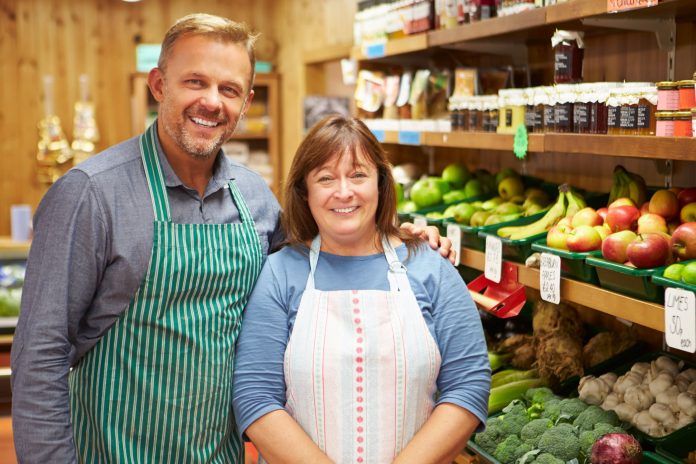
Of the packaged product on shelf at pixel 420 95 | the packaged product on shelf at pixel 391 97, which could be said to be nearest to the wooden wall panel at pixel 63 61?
the packaged product on shelf at pixel 391 97

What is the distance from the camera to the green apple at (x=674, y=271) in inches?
79.0

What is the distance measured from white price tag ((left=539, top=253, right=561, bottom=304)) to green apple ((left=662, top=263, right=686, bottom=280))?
0.40 m

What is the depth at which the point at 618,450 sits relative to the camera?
2.28 metres

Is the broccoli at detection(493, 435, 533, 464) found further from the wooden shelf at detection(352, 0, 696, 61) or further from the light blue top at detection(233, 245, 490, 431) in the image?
the wooden shelf at detection(352, 0, 696, 61)

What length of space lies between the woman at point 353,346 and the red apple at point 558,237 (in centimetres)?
48

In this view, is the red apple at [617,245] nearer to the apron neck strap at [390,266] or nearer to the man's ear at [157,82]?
the apron neck strap at [390,266]

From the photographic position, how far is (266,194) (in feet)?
7.59

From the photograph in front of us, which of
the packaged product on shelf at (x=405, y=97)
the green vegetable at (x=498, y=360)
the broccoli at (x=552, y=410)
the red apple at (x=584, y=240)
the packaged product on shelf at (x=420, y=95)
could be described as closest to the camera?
the red apple at (x=584, y=240)

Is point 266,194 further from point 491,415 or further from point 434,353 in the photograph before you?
point 491,415

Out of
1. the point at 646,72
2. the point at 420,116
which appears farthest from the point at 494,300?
the point at 420,116

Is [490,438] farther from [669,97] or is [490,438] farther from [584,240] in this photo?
[669,97]

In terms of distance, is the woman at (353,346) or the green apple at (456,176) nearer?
the woman at (353,346)

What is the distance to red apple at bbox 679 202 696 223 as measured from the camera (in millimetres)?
2289

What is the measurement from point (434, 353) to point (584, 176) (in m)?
1.39
